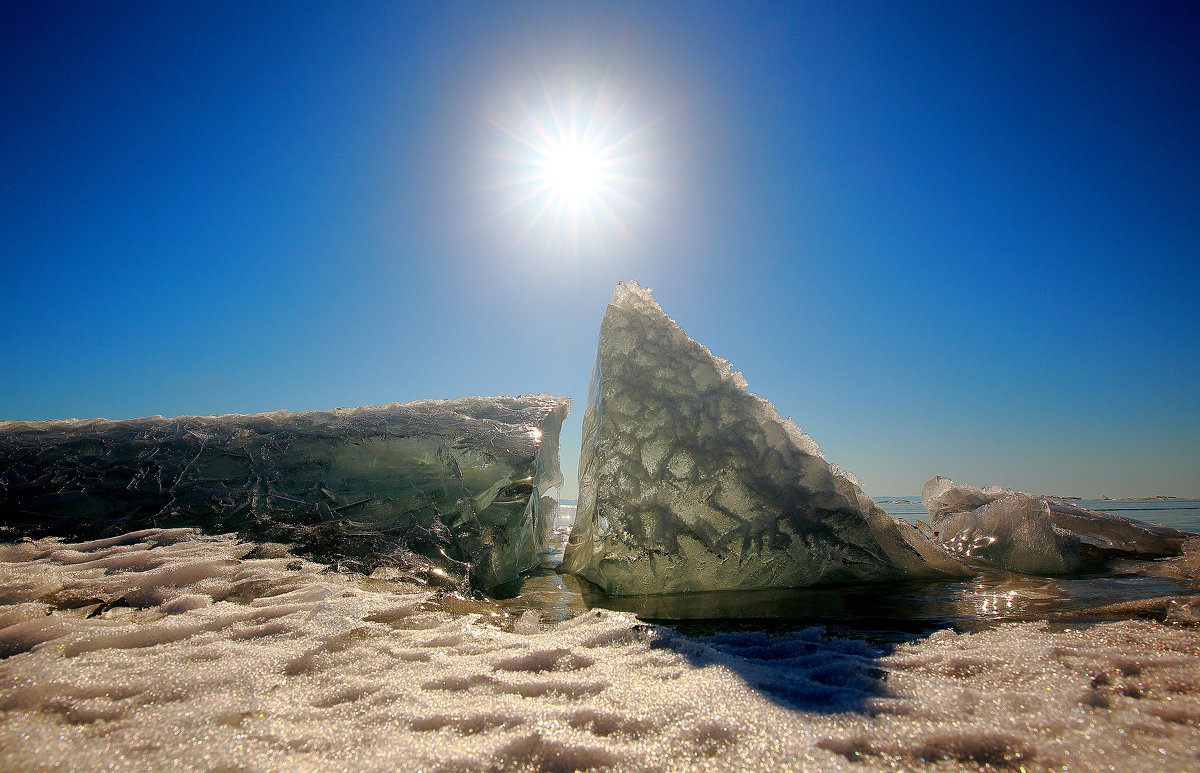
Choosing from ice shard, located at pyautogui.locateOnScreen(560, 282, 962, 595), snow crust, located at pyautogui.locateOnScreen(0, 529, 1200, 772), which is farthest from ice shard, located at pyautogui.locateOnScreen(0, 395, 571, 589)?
snow crust, located at pyautogui.locateOnScreen(0, 529, 1200, 772)

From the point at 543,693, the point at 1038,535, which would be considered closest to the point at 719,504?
the point at 543,693

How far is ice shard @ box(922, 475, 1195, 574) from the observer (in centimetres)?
437

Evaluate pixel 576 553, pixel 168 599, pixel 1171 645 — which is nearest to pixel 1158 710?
pixel 1171 645

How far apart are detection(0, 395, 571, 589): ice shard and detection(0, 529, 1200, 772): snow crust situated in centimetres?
139

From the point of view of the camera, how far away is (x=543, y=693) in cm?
178

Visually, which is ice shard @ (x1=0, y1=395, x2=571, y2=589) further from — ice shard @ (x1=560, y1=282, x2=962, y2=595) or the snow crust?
the snow crust

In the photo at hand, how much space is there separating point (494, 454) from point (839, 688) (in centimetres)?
395

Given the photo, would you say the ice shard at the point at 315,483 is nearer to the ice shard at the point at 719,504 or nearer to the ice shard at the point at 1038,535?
the ice shard at the point at 719,504

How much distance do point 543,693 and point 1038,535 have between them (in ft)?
17.2

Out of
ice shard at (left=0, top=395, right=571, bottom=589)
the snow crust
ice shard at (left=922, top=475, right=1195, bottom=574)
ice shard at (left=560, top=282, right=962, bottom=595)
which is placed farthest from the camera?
ice shard at (left=922, top=475, right=1195, bottom=574)

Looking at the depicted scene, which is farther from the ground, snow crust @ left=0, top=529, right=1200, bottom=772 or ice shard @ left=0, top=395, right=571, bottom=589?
ice shard @ left=0, top=395, right=571, bottom=589

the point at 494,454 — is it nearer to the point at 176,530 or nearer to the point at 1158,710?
the point at 176,530

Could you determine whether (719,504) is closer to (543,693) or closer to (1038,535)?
(543,693)

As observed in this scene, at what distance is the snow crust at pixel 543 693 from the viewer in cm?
133
